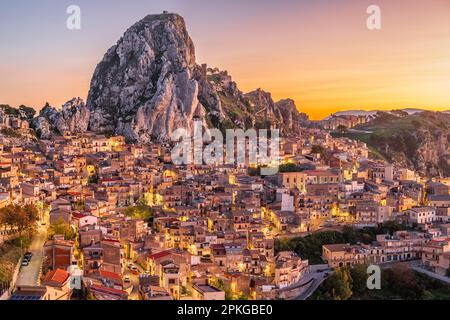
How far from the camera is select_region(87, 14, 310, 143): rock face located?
25.4 meters

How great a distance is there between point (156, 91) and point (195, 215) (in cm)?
1324

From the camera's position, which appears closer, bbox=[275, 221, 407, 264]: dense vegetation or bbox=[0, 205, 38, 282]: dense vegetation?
bbox=[0, 205, 38, 282]: dense vegetation

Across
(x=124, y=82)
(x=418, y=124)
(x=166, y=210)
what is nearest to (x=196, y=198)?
(x=166, y=210)

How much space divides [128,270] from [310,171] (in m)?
9.49

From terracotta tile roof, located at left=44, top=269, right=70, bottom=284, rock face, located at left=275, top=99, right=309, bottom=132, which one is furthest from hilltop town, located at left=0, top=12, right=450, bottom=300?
rock face, located at left=275, top=99, right=309, bottom=132

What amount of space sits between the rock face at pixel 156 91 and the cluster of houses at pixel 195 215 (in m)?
3.68

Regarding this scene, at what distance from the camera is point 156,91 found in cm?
2647

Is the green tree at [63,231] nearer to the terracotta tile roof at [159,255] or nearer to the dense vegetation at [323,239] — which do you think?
the terracotta tile roof at [159,255]

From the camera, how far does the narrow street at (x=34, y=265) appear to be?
851cm

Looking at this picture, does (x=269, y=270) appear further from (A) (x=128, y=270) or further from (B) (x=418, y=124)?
(B) (x=418, y=124)

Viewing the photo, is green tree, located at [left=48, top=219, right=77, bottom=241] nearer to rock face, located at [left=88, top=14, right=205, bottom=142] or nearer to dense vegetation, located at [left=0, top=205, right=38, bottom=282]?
dense vegetation, located at [left=0, top=205, right=38, bottom=282]

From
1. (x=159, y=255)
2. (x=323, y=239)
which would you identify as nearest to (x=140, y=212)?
(x=159, y=255)

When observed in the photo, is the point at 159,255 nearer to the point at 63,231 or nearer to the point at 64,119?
the point at 63,231

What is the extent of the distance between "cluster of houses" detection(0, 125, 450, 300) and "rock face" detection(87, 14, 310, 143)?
12.1ft
